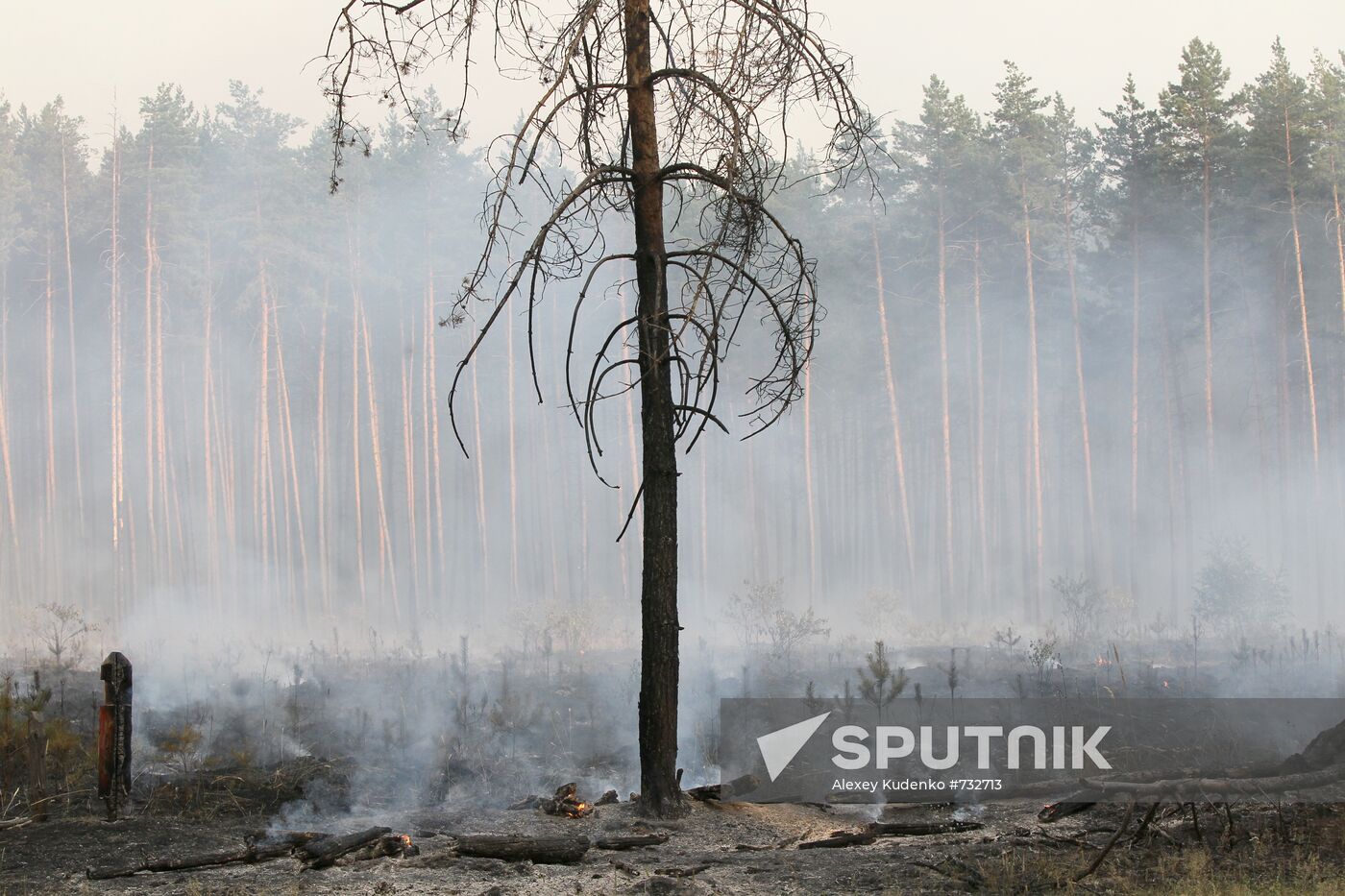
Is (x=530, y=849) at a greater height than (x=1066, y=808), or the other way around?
(x=530, y=849)

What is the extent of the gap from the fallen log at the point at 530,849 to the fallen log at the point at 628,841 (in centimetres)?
15

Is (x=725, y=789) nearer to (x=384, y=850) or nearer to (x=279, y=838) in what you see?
(x=384, y=850)

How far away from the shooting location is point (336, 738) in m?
12.9

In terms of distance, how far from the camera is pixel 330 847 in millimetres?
7305

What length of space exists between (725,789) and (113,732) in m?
4.70

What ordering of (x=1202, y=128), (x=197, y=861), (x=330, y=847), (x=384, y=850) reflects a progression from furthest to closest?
(x=1202, y=128) → (x=384, y=850) → (x=330, y=847) → (x=197, y=861)

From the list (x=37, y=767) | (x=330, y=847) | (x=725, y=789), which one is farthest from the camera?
(x=725, y=789)

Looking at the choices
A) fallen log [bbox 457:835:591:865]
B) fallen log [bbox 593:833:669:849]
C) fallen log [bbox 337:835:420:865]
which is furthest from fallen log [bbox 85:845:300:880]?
fallen log [bbox 593:833:669:849]

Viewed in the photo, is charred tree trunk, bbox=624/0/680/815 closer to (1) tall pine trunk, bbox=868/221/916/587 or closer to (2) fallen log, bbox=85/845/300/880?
(2) fallen log, bbox=85/845/300/880

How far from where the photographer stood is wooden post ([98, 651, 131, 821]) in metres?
8.38

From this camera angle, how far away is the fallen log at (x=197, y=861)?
6980mm

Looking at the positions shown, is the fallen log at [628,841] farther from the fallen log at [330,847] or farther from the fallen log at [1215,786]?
the fallen log at [1215,786]

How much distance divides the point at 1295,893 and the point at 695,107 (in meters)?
6.22

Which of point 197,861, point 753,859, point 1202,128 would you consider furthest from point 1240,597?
point 197,861
